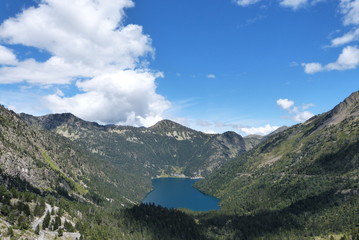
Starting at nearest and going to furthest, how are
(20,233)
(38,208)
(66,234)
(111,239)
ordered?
(20,233), (66,234), (38,208), (111,239)

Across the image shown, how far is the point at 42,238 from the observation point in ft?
358

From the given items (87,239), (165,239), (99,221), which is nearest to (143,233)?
(165,239)

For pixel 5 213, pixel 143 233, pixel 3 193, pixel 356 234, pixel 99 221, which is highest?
pixel 3 193

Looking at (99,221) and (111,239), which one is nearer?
(111,239)

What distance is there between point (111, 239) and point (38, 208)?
156ft

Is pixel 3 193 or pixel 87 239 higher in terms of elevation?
pixel 3 193

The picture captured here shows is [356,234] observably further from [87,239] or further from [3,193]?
[3,193]

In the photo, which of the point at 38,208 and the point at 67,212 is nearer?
Result: the point at 38,208

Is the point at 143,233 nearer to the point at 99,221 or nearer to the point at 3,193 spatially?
the point at 99,221

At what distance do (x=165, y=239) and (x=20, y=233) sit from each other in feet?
372

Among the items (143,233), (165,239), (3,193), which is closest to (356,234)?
(165,239)

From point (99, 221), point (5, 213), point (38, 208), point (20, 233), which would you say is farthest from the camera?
point (99, 221)

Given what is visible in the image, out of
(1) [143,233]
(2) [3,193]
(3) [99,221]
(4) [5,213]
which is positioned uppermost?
(2) [3,193]

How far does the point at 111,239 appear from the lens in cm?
16000
